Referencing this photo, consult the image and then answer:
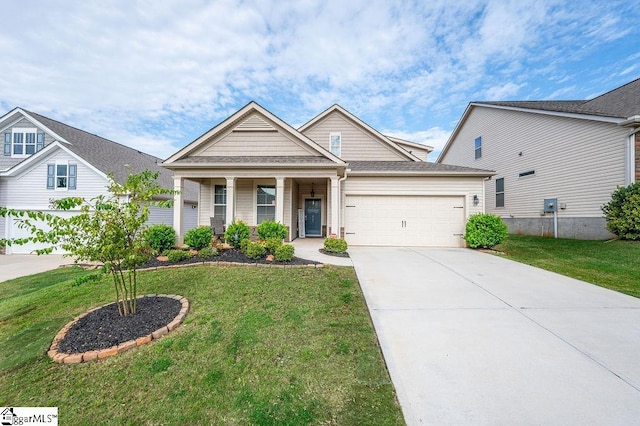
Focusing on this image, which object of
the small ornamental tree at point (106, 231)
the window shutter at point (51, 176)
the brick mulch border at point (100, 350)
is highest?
the window shutter at point (51, 176)

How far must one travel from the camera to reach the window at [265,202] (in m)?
11.6

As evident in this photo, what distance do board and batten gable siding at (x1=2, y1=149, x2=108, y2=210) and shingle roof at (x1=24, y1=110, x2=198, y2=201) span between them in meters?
0.55

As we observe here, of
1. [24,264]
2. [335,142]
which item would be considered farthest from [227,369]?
[335,142]

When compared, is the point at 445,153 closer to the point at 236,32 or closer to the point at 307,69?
the point at 307,69

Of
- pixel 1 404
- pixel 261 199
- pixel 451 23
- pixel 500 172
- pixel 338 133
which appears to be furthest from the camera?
pixel 500 172

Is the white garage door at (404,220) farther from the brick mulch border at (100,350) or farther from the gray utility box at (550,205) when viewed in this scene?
the brick mulch border at (100,350)

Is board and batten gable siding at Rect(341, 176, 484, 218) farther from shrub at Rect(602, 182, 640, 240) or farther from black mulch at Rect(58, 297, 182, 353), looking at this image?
black mulch at Rect(58, 297, 182, 353)

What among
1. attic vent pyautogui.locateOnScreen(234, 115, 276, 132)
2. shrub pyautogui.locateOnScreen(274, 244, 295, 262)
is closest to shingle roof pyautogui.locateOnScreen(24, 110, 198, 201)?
attic vent pyautogui.locateOnScreen(234, 115, 276, 132)

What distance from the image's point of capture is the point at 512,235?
13.9m

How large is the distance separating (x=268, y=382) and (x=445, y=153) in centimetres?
2421

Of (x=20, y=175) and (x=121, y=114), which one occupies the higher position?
(x=121, y=114)

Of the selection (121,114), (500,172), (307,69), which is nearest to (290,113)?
(307,69)

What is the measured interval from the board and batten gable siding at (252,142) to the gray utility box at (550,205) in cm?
1256

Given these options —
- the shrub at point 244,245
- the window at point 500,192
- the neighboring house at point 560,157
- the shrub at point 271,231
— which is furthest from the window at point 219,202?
the window at point 500,192
